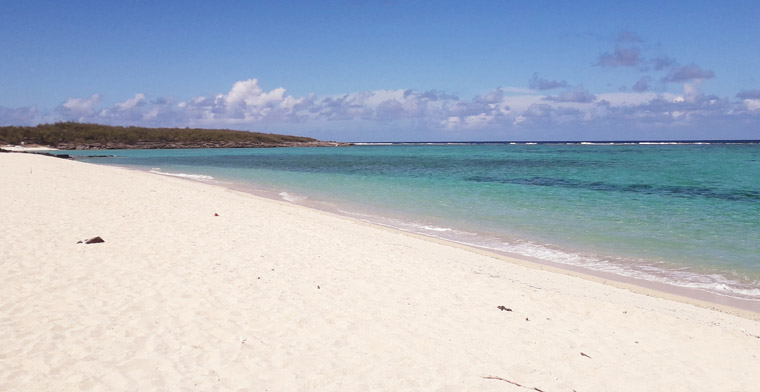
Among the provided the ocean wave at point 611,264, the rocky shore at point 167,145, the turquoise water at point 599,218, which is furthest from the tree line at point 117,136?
the ocean wave at point 611,264

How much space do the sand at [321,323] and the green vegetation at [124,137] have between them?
87342 mm

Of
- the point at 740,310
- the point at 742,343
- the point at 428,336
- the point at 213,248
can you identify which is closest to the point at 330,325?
the point at 428,336

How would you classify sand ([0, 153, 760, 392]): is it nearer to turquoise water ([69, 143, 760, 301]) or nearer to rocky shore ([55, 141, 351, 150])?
turquoise water ([69, 143, 760, 301])

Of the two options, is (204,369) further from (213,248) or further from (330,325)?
(213,248)

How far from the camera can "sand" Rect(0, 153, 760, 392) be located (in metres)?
4.09

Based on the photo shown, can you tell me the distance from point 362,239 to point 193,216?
172 inches

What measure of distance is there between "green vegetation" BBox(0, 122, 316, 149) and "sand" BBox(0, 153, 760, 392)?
87342mm

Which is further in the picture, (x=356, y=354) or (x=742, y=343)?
(x=742, y=343)

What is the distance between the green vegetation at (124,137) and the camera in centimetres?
8199

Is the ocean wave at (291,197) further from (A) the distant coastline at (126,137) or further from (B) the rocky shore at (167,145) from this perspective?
(B) the rocky shore at (167,145)

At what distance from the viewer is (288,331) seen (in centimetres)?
496

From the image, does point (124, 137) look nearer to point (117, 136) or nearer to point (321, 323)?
point (117, 136)

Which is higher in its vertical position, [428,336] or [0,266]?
[0,266]

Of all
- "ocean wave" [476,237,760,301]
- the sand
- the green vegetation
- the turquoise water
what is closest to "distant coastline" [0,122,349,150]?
the green vegetation
